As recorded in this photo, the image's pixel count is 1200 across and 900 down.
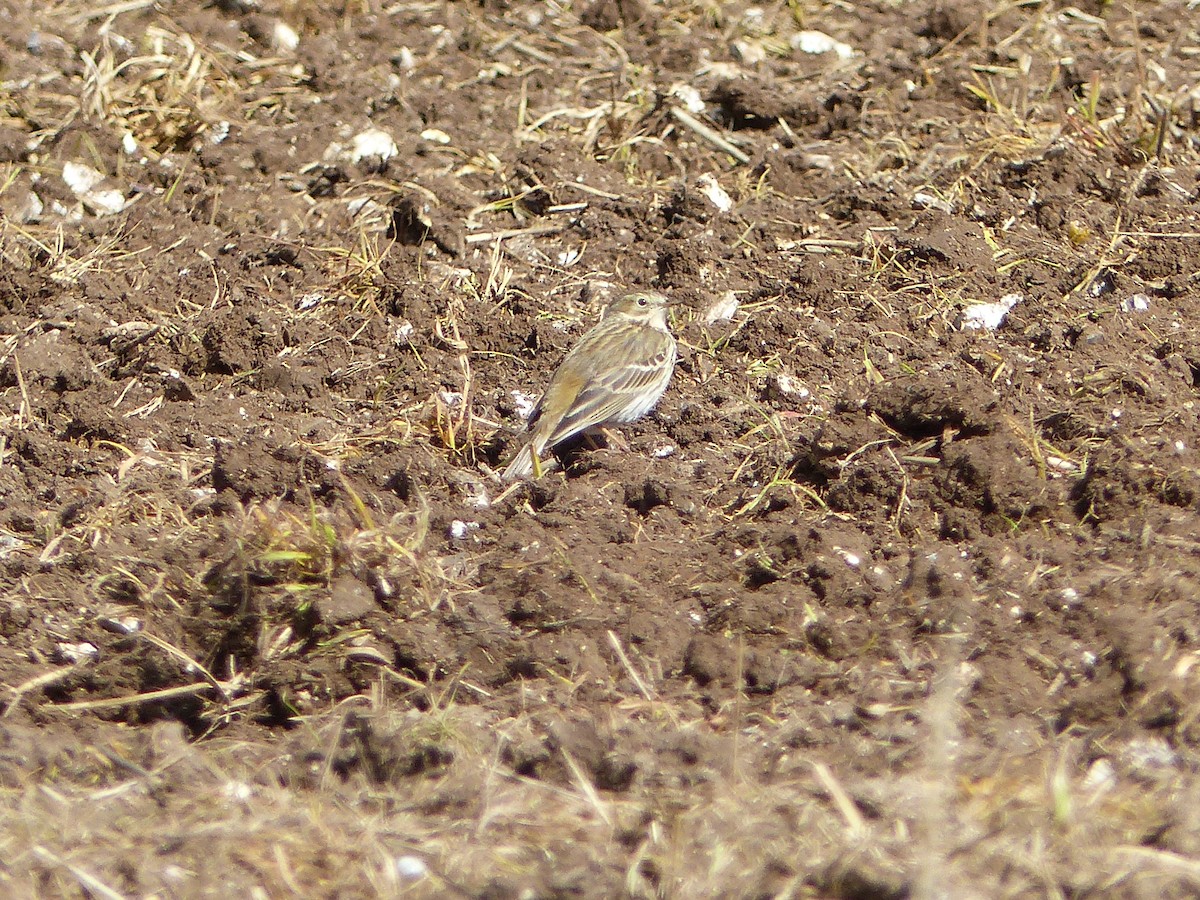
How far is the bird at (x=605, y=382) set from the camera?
22.7ft

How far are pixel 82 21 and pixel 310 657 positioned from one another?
22.2 ft

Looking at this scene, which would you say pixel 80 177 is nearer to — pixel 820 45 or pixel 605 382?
pixel 605 382

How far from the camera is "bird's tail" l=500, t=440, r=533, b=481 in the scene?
670 centimetres

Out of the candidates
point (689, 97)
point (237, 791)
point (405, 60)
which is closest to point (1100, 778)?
point (237, 791)

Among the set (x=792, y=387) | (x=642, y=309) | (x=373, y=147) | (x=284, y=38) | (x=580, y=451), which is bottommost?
(x=580, y=451)

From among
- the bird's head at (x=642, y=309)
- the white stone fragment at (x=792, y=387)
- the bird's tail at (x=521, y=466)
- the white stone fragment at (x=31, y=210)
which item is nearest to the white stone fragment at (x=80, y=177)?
the white stone fragment at (x=31, y=210)

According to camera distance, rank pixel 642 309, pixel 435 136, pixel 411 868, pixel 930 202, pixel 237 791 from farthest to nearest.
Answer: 1. pixel 435 136
2. pixel 930 202
3. pixel 642 309
4. pixel 237 791
5. pixel 411 868

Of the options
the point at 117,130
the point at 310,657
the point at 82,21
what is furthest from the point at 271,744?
the point at 82,21

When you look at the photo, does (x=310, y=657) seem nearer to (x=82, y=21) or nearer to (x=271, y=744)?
(x=271, y=744)

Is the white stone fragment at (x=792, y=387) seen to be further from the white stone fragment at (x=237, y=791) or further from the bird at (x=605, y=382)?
the white stone fragment at (x=237, y=791)

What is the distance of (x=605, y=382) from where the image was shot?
709cm

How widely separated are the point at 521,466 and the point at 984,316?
8.11 ft

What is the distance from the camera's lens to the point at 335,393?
7383 millimetres

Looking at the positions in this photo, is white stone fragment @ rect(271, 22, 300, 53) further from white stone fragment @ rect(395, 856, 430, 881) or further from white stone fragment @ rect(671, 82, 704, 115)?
white stone fragment @ rect(395, 856, 430, 881)
